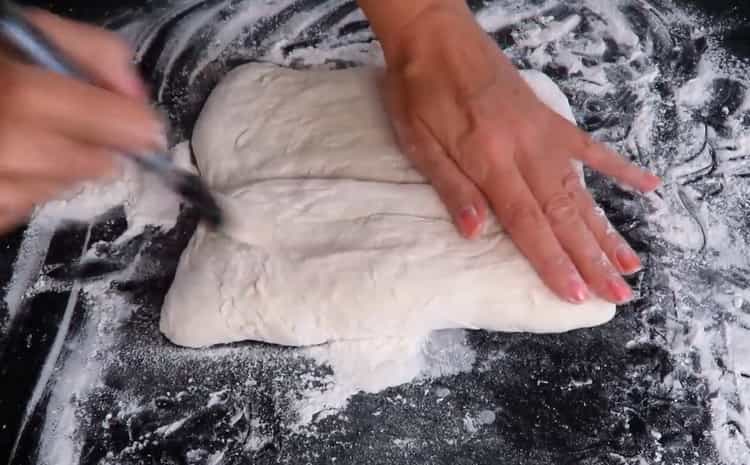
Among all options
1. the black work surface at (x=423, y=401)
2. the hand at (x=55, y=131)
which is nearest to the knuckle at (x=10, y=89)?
the hand at (x=55, y=131)

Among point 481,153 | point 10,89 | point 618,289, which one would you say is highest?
point 10,89

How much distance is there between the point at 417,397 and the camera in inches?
41.5

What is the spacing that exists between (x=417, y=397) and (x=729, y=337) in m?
0.50

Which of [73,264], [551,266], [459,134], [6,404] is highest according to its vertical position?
[459,134]

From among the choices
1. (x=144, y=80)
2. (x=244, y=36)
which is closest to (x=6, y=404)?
(x=144, y=80)

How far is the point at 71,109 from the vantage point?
2.29 feet

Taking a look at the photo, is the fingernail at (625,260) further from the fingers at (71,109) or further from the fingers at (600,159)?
the fingers at (71,109)

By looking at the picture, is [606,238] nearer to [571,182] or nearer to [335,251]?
[571,182]

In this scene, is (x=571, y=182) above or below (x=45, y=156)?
below

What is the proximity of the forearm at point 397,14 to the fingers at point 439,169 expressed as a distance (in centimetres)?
7

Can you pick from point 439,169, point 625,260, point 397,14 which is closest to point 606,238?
point 625,260

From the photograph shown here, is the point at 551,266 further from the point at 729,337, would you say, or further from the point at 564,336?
the point at 729,337

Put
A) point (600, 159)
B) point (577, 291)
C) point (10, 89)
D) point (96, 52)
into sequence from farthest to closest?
point (600, 159), point (577, 291), point (96, 52), point (10, 89)

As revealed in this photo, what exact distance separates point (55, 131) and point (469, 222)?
542mm
